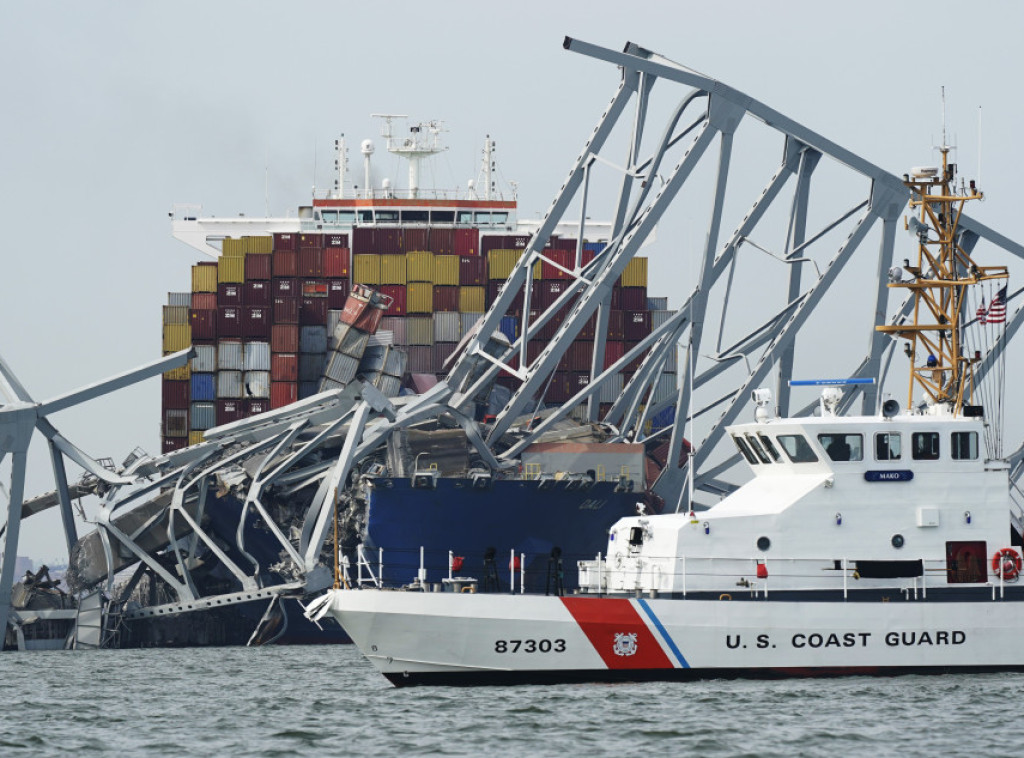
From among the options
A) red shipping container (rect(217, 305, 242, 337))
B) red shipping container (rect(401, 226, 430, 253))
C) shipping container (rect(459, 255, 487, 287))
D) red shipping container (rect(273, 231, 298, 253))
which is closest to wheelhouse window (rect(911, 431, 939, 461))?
shipping container (rect(459, 255, 487, 287))

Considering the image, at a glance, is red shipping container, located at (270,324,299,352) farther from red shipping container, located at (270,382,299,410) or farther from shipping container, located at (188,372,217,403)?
shipping container, located at (188,372,217,403)

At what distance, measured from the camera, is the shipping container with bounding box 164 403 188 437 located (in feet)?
198

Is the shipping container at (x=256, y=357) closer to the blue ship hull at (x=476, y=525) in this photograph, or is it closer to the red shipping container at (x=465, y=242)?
the red shipping container at (x=465, y=242)

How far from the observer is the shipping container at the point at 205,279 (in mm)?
63469

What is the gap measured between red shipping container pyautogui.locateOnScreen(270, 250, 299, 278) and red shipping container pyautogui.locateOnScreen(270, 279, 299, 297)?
241 mm

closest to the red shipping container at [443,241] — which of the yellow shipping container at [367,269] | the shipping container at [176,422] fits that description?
the yellow shipping container at [367,269]

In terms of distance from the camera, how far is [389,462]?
159 ft

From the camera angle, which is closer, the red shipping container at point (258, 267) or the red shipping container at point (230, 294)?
the red shipping container at point (230, 294)

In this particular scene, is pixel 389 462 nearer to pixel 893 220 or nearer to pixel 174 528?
pixel 174 528

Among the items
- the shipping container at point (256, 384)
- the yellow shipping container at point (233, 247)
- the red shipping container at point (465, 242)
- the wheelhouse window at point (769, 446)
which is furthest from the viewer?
the red shipping container at point (465, 242)

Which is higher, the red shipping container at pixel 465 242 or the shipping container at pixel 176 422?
the red shipping container at pixel 465 242

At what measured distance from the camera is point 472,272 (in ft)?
206

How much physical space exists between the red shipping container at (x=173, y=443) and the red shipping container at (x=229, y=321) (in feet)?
12.7

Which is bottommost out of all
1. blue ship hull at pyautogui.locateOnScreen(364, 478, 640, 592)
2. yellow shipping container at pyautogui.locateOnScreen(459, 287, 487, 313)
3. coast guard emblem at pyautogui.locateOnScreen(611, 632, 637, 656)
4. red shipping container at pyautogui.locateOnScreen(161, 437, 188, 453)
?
coast guard emblem at pyautogui.locateOnScreen(611, 632, 637, 656)
